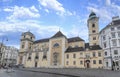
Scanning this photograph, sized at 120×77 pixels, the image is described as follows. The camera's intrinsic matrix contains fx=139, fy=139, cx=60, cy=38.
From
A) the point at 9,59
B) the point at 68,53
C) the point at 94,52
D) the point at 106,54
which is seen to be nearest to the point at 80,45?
the point at 68,53

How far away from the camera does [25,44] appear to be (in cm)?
8562

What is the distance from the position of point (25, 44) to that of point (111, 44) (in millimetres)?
52659

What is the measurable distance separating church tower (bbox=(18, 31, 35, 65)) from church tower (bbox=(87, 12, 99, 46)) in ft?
123

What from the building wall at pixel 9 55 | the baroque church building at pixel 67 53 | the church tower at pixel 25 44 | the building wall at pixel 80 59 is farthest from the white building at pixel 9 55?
the building wall at pixel 80 59

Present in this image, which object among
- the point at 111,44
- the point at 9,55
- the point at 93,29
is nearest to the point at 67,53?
the point at 93,29

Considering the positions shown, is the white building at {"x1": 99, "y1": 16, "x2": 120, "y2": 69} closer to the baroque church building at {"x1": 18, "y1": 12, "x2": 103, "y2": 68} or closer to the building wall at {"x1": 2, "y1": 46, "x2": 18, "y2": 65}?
the baroque church building at {"x1": 18, "y1": 12, "x2": 103, "y2": 68}

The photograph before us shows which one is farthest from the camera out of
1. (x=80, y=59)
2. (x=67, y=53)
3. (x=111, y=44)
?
(x=67, y=53)

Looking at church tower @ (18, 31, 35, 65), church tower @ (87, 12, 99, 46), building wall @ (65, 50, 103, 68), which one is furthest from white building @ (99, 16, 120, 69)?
church tower @ (18, 31, 35, 65)

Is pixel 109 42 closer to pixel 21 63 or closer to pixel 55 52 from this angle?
pixel 55 52

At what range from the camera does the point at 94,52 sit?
189ft

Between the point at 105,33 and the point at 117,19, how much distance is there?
7791 mm

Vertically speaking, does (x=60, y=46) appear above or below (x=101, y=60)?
above

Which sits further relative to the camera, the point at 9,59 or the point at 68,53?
the point at 9,59

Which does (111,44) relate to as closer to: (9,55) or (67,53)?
(67,53)
